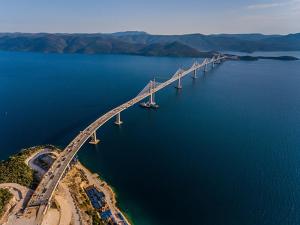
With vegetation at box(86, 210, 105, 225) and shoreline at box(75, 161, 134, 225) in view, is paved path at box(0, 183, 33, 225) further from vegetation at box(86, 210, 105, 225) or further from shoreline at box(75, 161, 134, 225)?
shoreline at box(75, 161, 134, 225)

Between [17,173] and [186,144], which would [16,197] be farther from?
[186,144]

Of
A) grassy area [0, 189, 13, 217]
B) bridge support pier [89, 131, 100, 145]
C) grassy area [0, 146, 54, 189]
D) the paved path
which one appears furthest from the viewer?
bridge support pier [89, 131, 100, 145]

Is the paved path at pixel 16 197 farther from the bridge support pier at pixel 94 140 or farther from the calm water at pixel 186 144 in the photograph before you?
the bridge support pier at pixel 94 140

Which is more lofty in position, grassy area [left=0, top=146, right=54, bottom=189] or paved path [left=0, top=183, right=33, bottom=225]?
grassy area [left=0, top=146, right=54, bottom=189]

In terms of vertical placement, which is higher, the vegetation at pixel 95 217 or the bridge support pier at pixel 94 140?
the bridge support pier at pixel 94 140

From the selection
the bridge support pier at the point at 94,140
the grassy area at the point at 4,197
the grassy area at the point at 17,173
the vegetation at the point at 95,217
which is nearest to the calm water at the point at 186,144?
the bridge support pier at the point at 94,140

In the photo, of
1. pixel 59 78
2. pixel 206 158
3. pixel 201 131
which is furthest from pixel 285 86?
pixel 59 78

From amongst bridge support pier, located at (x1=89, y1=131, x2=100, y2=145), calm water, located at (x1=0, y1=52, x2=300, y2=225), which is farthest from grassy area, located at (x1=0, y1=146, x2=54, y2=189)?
bridge support pier, located at (x1=89, y1=131, x2=100, y2=145)

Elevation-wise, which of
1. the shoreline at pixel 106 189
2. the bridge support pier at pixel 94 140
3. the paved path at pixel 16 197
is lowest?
the shoreline at pixel 106 189
